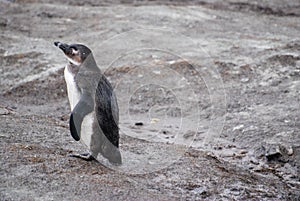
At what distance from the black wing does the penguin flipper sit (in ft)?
0.24

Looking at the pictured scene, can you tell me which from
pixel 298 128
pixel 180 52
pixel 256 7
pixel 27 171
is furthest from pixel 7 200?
pixel 256 7

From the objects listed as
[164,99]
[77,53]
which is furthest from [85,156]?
[164,99]

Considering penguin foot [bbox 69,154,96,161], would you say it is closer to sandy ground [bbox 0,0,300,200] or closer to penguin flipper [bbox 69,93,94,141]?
sandy ground [bbox 0,0,300,200]

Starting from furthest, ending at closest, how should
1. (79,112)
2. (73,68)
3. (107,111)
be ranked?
(73,68) < (107,111) < (79,112)

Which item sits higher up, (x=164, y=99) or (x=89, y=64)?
(x=89, y=64)

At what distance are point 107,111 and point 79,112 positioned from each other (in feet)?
0.85

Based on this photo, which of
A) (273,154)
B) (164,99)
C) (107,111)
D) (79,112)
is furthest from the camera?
(164,99)

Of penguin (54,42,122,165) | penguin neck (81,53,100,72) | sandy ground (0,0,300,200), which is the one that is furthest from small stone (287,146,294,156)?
penguin neck (81,53,100,72)

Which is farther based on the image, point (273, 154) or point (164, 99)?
point (164, 99)

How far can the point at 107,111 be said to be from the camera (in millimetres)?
3896

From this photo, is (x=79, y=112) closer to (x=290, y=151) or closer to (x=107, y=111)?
(x=107, y=111)

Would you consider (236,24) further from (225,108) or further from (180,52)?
(225,108)

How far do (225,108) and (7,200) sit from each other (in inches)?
141

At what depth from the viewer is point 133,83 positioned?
7.26m
